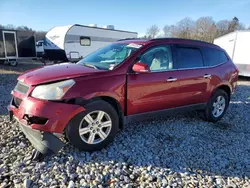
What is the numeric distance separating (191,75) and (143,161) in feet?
6.82

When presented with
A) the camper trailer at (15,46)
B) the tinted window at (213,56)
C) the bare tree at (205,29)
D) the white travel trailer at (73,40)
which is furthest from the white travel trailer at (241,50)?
the bare tree at (205,29)

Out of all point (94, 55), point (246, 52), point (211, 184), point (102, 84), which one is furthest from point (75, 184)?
point (246, 52)

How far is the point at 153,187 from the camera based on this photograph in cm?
252

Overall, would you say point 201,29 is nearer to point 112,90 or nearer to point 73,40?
point 73,40

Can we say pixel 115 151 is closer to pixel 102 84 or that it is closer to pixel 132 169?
pixel 132 169

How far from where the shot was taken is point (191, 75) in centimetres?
416

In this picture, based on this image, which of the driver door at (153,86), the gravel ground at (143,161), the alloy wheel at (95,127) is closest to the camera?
the gravel ground at (143,161)

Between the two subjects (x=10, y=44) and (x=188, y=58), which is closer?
(x=188, y=58)

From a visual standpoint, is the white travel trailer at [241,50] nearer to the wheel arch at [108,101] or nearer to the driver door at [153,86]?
the driver door at [153,86]

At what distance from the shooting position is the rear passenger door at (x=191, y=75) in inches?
160

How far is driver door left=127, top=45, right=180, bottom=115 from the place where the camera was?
3.45m

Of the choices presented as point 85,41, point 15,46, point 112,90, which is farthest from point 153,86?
point 15,46

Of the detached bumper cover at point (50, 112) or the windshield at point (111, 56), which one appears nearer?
the detached bumper cover at point (50, 112)

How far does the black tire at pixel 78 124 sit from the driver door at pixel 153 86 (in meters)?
0.37
